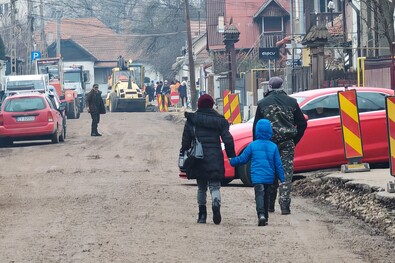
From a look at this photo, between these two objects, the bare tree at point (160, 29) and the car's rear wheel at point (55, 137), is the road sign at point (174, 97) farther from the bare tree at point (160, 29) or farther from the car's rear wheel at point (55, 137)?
the bare tree at point (160, 29)

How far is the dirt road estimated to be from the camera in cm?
970

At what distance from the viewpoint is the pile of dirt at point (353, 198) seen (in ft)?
38.8

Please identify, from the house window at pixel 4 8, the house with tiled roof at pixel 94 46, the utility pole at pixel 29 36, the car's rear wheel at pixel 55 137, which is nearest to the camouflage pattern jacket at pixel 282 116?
the car's rear wheel at pixel 55 137

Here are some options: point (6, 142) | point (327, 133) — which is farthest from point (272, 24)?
point (327, 133)

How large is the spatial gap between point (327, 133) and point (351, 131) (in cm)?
69

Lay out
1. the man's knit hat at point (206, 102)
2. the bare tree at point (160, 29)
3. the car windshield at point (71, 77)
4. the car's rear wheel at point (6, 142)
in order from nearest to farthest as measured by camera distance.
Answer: the man's knit hat at point (206, 102) → the car's rear wheel at point (6, 142) → the car windshield at point (71, 77) → the bare tree at point (160, 29)

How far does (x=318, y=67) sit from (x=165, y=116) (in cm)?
2253

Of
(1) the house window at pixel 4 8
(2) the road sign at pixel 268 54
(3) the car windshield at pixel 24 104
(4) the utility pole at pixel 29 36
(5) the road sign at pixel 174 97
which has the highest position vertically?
(1) the house window at pixel 4 8

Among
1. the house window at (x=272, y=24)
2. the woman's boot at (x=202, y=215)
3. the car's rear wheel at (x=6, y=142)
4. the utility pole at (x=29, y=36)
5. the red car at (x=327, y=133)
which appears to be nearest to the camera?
the woman's boot at (x=202, y=215)

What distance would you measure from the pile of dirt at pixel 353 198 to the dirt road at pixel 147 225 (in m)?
0.23

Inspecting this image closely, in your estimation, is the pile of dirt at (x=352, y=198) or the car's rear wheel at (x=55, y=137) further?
the car's rear wheel at (x=55, y=137)

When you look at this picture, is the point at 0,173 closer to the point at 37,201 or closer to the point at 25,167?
the point at 25,167

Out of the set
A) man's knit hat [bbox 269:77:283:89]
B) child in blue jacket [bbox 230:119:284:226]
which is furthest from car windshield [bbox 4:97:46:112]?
child in blue jacket [bbox 230:119:284:226]

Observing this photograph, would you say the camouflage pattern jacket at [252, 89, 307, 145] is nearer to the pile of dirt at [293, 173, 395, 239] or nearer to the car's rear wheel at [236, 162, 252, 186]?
the pile of dirt at [293, 173, 395, 239]
